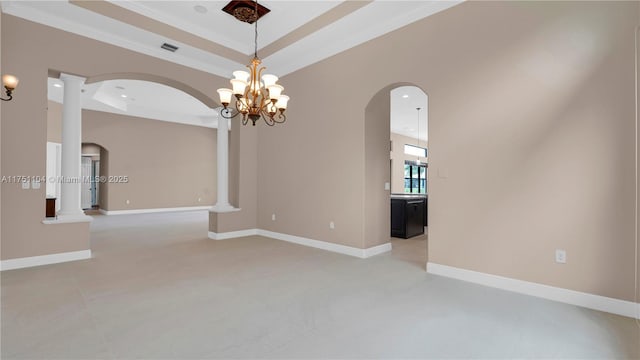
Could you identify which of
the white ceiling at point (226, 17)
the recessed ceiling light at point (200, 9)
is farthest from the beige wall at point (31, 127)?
the recessed ceiling light at point (200, 9)

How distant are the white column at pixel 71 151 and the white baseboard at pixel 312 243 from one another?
91.2 inches

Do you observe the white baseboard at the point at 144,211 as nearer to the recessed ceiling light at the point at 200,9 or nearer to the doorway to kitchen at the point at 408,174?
the doorway to kitchen at the point at 408,174

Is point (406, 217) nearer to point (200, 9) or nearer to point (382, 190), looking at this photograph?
point (382, 190)

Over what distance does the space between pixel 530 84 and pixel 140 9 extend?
16.4ft

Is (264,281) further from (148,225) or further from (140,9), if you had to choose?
(148,225)

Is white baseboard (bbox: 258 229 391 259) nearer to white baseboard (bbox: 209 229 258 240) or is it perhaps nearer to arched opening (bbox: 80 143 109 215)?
white baseboard (bbox: 209 229 258 240)

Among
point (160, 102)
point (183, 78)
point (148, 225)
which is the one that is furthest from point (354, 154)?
point (160, 102)

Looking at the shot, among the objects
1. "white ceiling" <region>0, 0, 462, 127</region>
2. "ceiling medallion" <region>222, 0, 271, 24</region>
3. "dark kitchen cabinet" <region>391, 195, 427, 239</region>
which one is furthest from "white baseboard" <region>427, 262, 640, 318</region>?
"ceiling medallion" <region>222, 0, 271, 24</region>

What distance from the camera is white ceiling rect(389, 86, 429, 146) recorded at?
24.0 ft

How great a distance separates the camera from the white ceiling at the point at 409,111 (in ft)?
24.0

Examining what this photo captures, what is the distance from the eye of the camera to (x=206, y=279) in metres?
3.48

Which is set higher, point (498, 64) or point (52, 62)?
point (52, 62)

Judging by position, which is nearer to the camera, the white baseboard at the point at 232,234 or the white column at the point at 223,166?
the white baseboard at the point at 232,234

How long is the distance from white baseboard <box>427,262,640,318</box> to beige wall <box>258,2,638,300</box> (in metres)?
0.06
